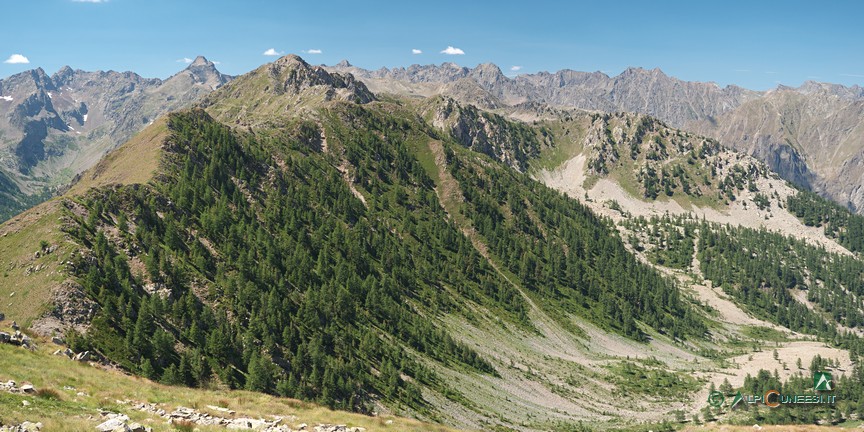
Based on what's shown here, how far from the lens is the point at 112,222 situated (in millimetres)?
107875

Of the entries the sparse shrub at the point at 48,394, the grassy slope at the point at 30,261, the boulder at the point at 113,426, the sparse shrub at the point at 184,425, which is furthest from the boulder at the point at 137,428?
the grassy slope at the point at 30,261

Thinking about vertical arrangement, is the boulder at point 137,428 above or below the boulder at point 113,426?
below

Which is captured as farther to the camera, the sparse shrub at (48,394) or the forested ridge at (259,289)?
the forested ridge at (259,289)

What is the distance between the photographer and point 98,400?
36656 millimetres

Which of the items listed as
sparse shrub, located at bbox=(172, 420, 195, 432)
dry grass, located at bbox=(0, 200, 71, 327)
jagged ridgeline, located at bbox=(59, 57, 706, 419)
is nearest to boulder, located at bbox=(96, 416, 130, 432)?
sparse shrub, located at bbox=(172, 420, 195, 432)

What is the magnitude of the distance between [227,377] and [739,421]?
119811mm

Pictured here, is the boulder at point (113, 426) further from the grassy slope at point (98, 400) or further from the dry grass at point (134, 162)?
the dry grass at point (134, 162)

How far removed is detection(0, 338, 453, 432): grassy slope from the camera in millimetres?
29547

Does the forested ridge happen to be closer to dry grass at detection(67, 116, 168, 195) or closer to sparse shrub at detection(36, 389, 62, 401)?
dry grass at detection(67, 116, 168, 195)

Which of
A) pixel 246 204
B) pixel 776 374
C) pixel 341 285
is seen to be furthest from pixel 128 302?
pixel 776 374

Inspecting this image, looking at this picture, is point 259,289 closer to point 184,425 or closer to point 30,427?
point 184,425

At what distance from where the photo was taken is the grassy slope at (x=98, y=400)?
2955 cm

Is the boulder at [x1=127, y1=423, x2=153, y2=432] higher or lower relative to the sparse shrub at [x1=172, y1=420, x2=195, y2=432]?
higher

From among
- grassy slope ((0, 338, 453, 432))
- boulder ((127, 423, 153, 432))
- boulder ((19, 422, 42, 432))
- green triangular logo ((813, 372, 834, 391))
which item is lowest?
green triangular logo ((813, 372, 834, 391))
